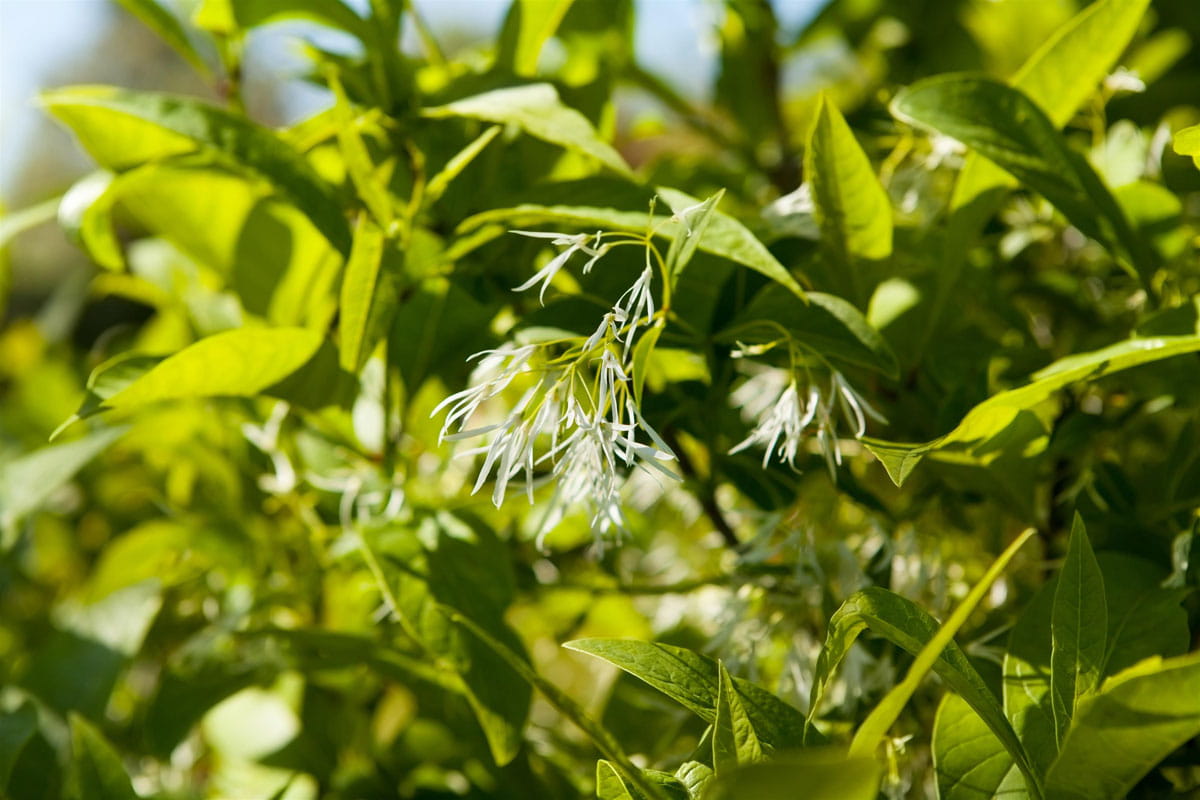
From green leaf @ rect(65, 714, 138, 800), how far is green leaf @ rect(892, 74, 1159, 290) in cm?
34

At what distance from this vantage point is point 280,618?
0.55 meters

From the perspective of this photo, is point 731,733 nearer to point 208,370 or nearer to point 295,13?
point 208,370

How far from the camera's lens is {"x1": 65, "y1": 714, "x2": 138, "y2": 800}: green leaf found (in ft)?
1.07

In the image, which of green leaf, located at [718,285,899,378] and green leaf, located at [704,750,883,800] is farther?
green leaf, located at [718,285,899,378]

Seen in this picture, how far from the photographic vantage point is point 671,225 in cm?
31

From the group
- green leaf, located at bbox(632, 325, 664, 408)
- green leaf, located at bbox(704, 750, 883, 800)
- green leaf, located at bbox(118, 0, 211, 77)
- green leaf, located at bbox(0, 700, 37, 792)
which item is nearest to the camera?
green leaf, located at bbox(704, 750, 883, 800)

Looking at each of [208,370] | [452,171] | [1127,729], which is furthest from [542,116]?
[1127,729]

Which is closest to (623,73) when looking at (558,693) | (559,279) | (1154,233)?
(559,279)

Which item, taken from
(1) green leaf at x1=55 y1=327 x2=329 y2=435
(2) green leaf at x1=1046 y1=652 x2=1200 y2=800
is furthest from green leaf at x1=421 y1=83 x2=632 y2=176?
(2) green leaf at x1=1046 y1=652 x2=1200 y2=800

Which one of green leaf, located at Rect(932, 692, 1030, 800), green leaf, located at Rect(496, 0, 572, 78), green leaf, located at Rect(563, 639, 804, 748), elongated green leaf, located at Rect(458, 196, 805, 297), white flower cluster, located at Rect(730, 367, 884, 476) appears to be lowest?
green leaf, located at Rect(932, 692, 1030, 800)

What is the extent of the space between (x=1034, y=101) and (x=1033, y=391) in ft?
0.44

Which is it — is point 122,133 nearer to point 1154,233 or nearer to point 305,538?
point 305,538

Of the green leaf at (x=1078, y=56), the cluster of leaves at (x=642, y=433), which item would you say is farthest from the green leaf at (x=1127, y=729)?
the green leaf at (x=1078, y=56)

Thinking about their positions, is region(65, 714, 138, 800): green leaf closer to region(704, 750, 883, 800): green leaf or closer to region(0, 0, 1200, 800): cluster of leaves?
region(0, 0, 1200, 800): cluster of leaves
